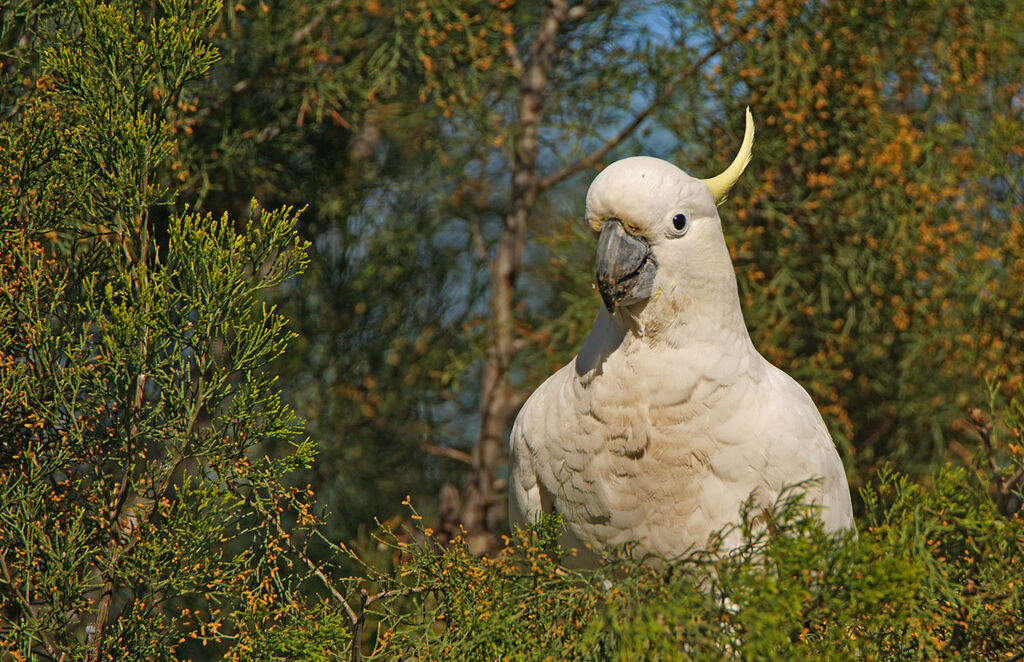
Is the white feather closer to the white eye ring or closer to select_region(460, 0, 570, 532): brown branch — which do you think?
the white eye ring

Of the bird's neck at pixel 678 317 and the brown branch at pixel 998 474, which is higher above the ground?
the bird's neck at pixel 678 317

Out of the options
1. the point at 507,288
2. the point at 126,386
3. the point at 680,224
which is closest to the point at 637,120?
the point at 507,288

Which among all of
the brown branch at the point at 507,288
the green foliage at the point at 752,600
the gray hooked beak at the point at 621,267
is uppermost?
the gray hooked beak at the point at 621,267

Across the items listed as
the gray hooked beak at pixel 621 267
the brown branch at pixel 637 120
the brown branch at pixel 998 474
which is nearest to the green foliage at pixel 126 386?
the gray hooked beak at pixel 621 267

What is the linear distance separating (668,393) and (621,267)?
289 mm

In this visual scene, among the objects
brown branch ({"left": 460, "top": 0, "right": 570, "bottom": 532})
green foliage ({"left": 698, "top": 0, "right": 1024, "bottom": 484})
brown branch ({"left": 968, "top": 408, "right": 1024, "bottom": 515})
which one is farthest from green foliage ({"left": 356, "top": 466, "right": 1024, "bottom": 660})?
brown branch ({"left": 460, "top": 0, "right": 570, "bottom": 532})

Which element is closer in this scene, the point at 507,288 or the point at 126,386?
the point at 126,386

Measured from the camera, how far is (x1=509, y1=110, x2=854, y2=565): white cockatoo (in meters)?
1.88

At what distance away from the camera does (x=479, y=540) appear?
3074mm

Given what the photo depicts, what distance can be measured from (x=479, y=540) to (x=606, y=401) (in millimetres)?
1274

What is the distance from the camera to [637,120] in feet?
10.4

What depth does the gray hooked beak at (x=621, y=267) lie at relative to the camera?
72.5 inches

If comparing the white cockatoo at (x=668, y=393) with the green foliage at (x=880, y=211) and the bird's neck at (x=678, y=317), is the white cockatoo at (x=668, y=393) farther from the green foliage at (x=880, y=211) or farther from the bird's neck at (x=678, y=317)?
the green foliage at (x=880, y=211)

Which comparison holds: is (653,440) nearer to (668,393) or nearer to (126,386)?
(668,393)
